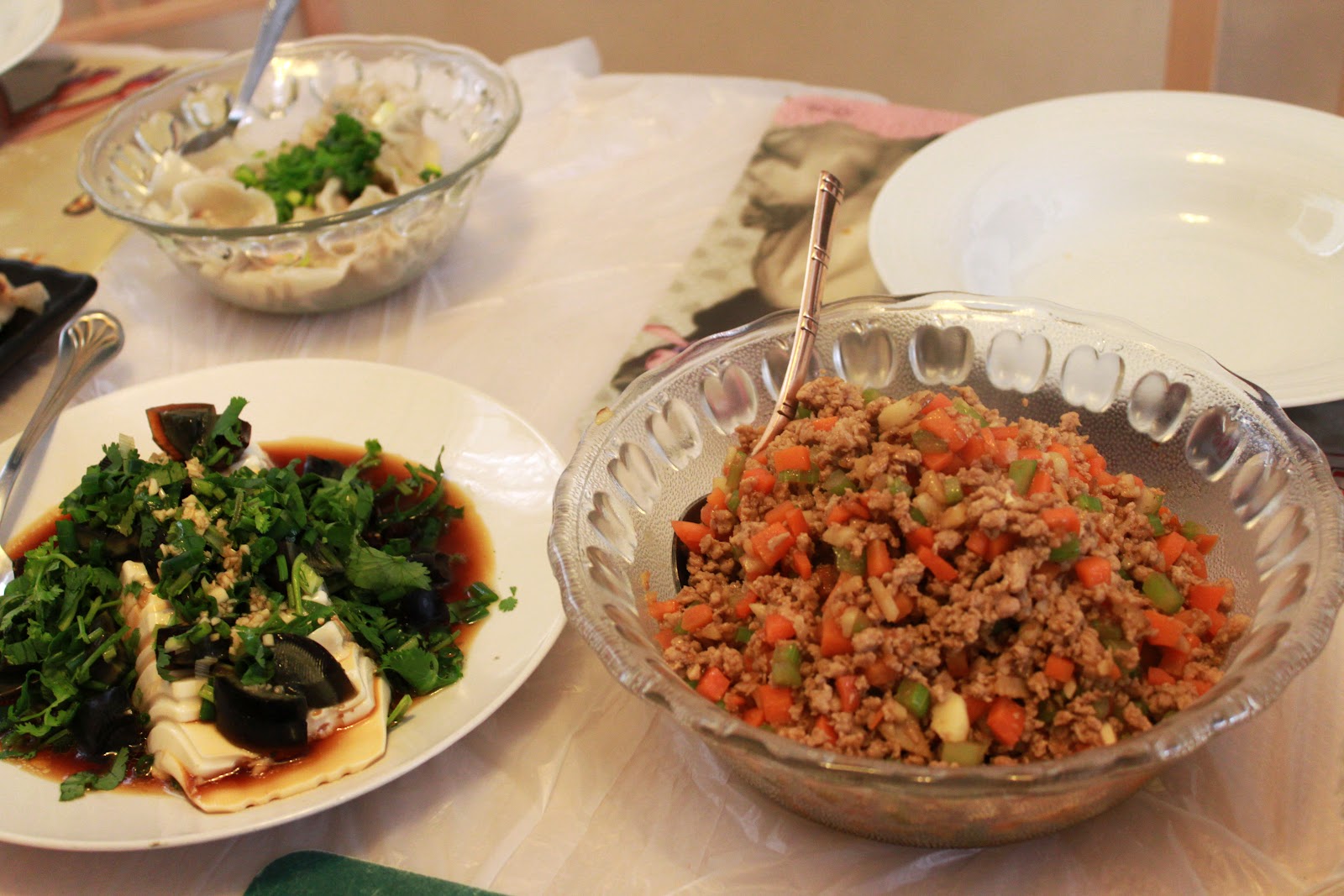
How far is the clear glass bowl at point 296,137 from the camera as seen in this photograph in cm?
172

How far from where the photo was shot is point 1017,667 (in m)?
0.88

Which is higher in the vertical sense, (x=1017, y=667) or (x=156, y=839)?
(x=1017, y=667)

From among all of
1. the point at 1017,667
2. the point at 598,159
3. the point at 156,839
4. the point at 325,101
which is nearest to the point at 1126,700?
the point at 1017,667

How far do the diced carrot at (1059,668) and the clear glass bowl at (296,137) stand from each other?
1256 millimetres

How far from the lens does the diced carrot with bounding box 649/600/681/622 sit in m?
1.07

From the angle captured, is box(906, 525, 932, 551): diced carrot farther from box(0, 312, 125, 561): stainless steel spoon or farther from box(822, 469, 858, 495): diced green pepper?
box(0, 312, 125, 561): stainless steel spoon

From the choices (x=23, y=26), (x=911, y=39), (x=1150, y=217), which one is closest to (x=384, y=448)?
(x=1150, y=217)

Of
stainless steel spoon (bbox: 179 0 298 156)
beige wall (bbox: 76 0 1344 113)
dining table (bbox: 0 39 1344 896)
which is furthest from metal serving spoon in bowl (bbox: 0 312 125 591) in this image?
beige wall (bbox: 76 0 1344 113)

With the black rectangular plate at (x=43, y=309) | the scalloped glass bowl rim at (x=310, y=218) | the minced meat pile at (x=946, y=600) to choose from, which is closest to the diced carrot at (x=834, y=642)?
the minced meat pile at (x=946, y=600)

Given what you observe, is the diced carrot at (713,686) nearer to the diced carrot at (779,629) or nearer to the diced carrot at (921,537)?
the diced carrot at (779,629)

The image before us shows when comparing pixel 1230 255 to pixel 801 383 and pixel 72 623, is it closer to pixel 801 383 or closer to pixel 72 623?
pixel 801 383

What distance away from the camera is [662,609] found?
42.4 inches

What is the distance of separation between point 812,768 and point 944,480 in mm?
304

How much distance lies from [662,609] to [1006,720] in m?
0.36
